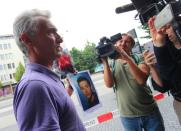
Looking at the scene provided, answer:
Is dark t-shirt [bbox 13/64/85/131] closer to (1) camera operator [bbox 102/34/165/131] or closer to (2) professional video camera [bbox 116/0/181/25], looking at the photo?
(2) professional video camera [bbox 116/0/181/25]

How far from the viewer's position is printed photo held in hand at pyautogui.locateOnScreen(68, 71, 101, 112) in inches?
102

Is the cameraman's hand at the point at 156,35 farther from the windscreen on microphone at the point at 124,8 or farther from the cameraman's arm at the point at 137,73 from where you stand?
the cameraman's arm at the point at 137,73

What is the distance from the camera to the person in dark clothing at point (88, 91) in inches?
105

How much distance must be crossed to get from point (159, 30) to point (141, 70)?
0.98 metres

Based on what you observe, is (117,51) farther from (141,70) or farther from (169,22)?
(169,22)

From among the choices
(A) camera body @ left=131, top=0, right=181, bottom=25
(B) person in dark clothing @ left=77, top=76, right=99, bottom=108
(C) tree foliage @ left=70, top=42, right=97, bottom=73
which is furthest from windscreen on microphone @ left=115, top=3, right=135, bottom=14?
(C) tree foliage @ left=70, top=42, right=97, bottom=73

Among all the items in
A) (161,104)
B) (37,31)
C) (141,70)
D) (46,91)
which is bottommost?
(161,104)

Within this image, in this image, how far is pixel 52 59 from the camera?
5.70 feet

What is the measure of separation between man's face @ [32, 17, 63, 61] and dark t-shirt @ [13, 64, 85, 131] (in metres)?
0.16

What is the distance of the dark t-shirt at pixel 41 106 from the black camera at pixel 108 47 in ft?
4.49

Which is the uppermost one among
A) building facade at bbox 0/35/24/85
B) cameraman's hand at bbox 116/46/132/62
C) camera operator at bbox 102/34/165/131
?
building facade at bbox 0/35/24/85

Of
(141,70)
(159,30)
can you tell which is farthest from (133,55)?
(159,30)

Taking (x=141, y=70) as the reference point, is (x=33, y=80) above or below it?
above

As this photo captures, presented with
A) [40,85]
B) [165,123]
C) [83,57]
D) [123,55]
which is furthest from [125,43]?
[83,57]
